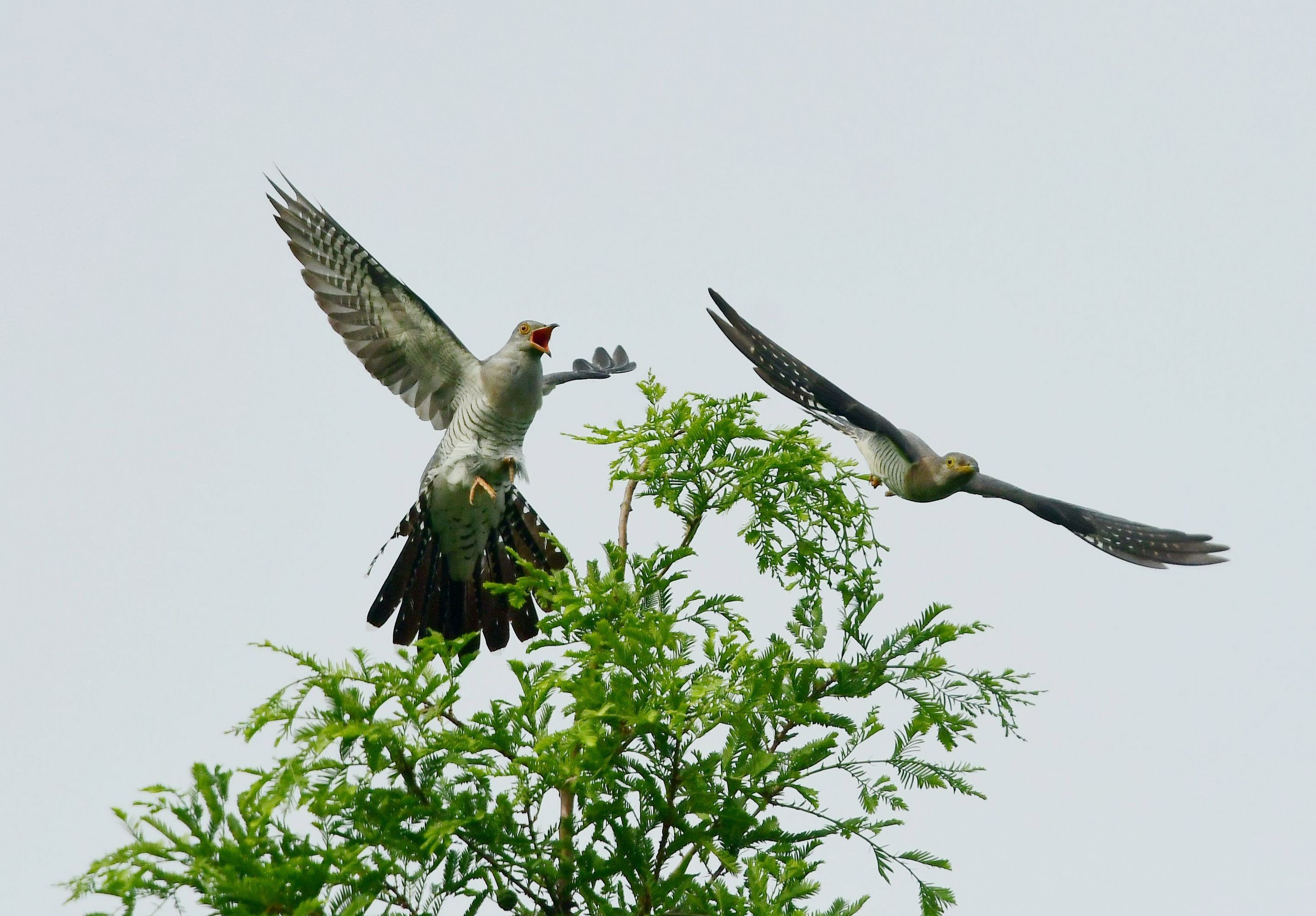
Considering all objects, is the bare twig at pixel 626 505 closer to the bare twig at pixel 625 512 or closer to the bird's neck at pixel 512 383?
the bare twig at pixel 625 512

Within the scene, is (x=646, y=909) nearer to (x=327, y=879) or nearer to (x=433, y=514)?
(x=327, y=879)

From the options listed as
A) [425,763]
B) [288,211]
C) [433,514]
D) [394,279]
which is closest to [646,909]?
[425,763]

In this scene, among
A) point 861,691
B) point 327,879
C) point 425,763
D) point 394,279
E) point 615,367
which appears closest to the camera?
point 327,879

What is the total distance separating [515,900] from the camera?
13.2 ft

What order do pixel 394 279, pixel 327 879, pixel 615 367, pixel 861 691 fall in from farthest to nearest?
pixel 615 367, pixel 394 279, pixel 861 691, pixel 327 879

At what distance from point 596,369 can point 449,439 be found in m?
2.29

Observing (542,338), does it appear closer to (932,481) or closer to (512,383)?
(512,383)

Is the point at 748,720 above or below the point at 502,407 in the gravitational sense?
below

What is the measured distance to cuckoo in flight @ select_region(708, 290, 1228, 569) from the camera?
6973 mm

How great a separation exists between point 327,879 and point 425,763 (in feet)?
1.55

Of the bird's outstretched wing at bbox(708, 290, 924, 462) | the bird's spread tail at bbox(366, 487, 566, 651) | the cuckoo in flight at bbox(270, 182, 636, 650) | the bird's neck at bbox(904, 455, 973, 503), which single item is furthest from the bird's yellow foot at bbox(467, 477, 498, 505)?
the bird's neck at bbox(904, 455, 973, 503)

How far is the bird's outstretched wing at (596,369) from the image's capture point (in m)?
7.61

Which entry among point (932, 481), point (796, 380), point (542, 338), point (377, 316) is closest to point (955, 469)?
point (932, 481)

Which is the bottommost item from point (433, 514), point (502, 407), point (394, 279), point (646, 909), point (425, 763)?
point (646, 909)
